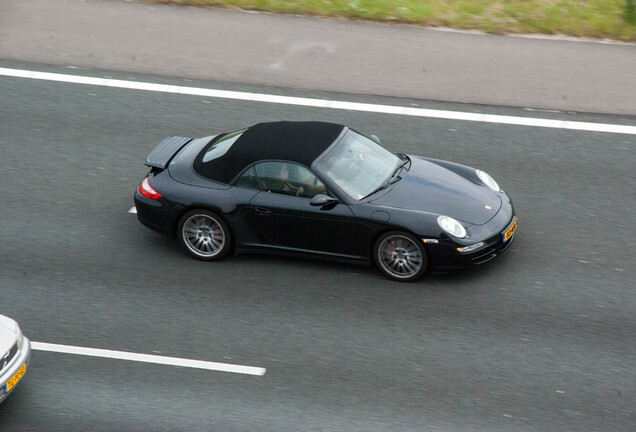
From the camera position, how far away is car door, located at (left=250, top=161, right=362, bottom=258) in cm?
1032

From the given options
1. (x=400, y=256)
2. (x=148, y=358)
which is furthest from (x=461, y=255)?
(x=148, y=358)

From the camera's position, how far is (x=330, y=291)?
33.9 feet

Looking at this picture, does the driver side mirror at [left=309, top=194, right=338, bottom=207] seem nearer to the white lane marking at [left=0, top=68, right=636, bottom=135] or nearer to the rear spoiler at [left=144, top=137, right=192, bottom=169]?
the rear spoiler at [left=144, top=137, right=192, bottom=169]

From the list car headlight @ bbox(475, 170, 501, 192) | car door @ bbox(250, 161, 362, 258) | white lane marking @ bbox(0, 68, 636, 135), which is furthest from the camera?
white lane marking @ bbox(0, 68, 636, 135)

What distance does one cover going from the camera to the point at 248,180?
10641mm

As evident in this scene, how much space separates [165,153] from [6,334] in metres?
3.54

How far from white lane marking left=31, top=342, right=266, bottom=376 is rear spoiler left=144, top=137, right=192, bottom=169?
2.64 metres

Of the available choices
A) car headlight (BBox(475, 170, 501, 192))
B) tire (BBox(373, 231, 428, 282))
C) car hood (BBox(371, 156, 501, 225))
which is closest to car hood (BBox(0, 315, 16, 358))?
tire (BBox(373, 231, 428, 282))

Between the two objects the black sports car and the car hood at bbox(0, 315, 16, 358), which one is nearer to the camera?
the car hood at bbox(0, 315, 16, 358)

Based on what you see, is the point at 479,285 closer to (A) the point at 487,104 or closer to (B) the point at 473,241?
(B) the point at 473,241

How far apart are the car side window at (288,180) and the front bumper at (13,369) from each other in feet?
10.7

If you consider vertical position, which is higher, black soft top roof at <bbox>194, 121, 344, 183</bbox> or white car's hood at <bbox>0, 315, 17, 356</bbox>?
black soft top roof at <bbox>194, 121, 344, 183</bbox>

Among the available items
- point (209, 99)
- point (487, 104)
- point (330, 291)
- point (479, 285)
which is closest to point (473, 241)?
point (479, 285)

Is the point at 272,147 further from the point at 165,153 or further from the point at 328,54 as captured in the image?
the point at 328,54
